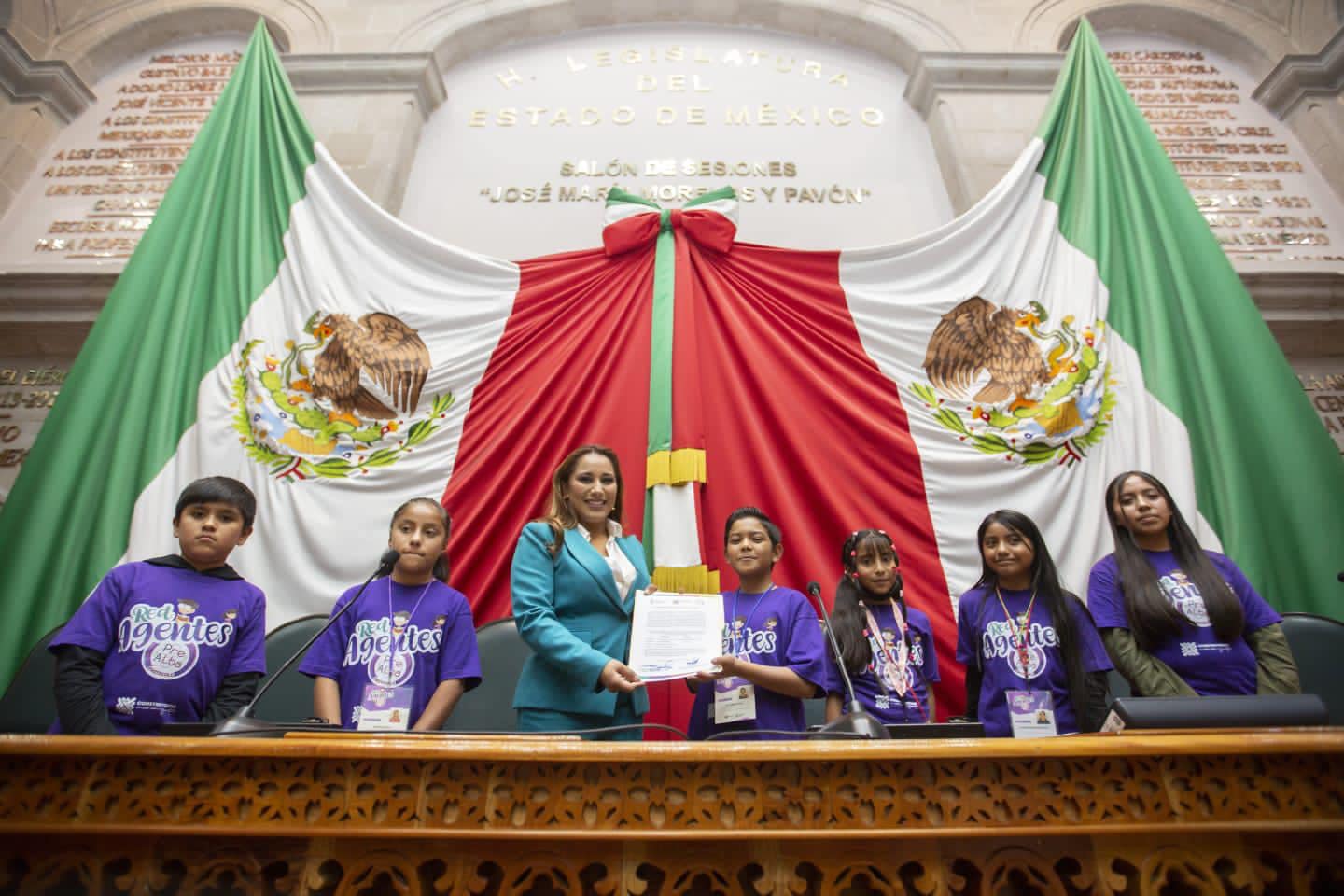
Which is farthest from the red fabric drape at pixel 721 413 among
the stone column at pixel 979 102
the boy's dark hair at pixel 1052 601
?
the stone column at pixel 979 102

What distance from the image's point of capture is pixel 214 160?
3270 mm

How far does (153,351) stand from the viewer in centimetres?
280

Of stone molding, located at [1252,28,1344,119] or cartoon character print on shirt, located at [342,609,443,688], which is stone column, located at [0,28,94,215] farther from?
stone molding, located at [1252,28,1344,119]

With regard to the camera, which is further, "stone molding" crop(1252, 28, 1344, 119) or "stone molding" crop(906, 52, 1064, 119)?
"stone molding" crop(906, 52, 1064, 119)

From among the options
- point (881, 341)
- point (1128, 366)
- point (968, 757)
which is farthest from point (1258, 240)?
point (968, 757)

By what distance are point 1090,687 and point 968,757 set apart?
112 centimetres

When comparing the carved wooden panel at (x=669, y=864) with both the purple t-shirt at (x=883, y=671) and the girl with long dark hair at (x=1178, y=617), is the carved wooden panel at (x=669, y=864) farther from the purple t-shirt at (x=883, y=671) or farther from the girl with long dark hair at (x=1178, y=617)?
the girl with long dark hair at (x=1178, y=617)

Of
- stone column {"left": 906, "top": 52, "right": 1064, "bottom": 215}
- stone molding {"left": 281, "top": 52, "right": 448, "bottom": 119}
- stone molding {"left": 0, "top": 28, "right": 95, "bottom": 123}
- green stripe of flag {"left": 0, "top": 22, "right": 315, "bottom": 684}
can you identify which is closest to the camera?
green stripe of flag {"left": 0, "top": 22, "right": 315, "bottom": 684}

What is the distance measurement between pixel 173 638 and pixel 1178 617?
2.39 m

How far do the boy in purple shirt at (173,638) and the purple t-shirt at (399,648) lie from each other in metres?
0.17

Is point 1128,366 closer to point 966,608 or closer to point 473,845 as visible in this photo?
point 966,608

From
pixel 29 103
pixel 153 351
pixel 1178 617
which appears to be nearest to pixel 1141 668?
pixel 1178 617

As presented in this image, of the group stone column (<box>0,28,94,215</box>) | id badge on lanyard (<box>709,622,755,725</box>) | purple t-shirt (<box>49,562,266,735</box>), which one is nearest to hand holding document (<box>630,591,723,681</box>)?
id badge on lanyard (<box>709,622,755,725</box>)

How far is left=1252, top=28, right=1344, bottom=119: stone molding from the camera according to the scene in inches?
171
